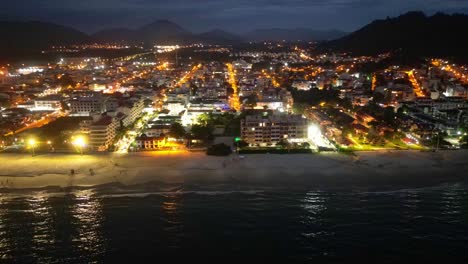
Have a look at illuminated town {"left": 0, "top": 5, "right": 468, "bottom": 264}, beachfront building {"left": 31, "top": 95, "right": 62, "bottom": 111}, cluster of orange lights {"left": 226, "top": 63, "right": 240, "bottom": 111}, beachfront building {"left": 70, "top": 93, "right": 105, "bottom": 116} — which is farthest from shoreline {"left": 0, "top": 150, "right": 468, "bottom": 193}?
cluster of orange lights {"left": 226, "top": 63, "right": 240, "bottom": 111}

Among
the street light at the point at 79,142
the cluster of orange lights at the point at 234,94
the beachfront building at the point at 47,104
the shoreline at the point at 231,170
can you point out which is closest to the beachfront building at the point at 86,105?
the beachfront building at the point at 47,104

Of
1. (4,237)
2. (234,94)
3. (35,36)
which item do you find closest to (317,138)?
(4,237)

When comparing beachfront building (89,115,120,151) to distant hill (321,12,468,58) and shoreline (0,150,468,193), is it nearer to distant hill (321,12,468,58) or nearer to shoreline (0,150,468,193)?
shoreline (0,150,468,193)

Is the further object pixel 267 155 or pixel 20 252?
pixel 267 155

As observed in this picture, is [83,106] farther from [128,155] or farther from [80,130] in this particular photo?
[128,155]

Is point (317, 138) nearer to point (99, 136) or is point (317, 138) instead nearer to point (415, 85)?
point (99, 136)

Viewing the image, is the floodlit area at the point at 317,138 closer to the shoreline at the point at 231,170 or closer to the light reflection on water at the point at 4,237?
the shoreline at the point at 231,170

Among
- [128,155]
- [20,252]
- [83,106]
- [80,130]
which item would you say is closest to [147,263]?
[20,252]
